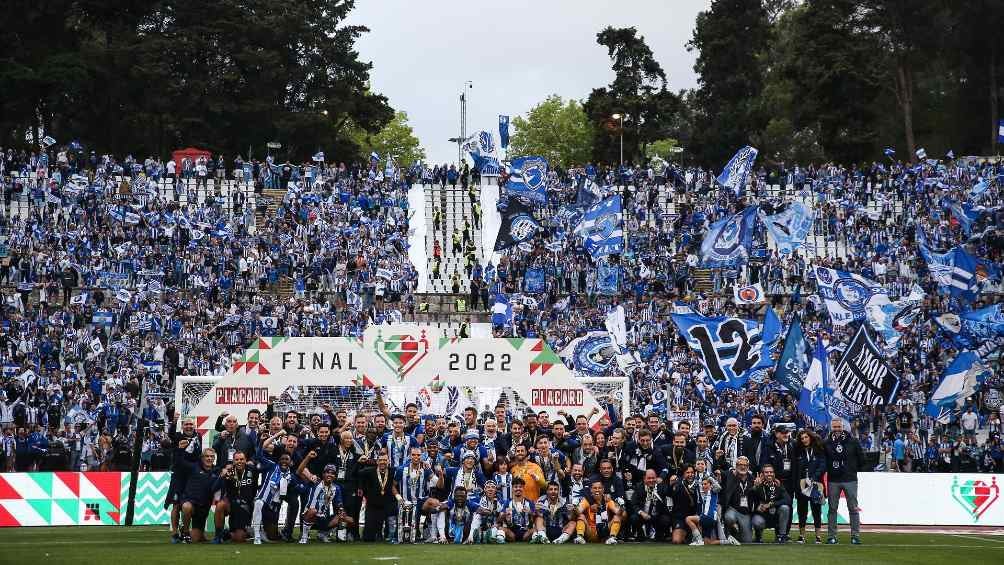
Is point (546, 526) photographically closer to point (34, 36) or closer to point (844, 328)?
point (844, 328)

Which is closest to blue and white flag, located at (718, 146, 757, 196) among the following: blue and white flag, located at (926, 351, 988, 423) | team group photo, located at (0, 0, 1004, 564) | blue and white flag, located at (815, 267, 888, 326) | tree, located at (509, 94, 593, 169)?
team group photo, located at (0, 0, 1004, 564)

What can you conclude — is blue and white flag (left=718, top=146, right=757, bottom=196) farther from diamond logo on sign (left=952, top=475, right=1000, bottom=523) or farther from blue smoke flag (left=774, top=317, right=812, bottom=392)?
diamond logo on sign (left=952, top=475, right=1000, bottom=523)

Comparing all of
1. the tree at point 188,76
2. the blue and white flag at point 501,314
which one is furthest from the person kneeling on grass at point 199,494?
the tree at point 188,76

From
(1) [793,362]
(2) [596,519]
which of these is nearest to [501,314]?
(1) [793,362]

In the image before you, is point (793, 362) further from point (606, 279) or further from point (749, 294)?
point (606, 279)

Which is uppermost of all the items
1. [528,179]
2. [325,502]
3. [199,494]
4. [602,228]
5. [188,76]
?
[188,76]

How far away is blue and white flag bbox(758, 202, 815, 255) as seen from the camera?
4728 cm

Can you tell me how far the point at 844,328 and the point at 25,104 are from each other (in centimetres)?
4151

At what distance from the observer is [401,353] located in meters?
28.5

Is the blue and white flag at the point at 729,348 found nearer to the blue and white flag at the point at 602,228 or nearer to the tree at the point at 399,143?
the blue and white flag at the point at 602,228

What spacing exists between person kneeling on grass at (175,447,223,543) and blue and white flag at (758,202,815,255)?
2761cm

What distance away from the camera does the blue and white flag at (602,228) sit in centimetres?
4912

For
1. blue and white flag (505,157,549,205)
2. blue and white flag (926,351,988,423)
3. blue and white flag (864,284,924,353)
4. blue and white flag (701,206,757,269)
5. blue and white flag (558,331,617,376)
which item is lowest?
blue and white flag (926,351,988,423)

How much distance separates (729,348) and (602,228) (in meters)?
15.8
